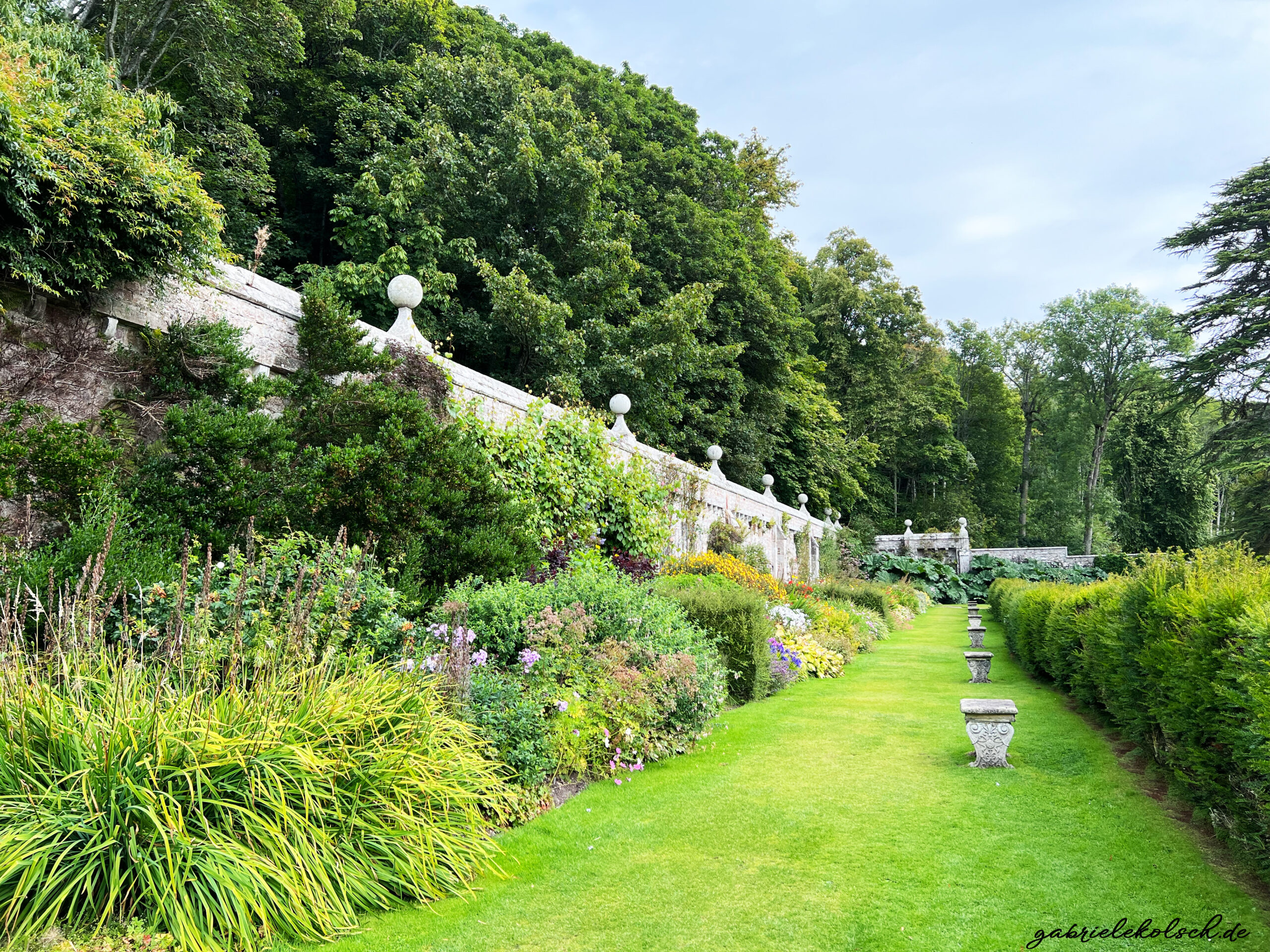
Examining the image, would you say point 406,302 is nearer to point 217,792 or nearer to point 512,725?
point 512,725

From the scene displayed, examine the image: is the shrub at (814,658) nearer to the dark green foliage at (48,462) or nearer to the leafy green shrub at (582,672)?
the leafy green shrub at (582,672)

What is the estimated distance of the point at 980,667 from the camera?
8.42 metres

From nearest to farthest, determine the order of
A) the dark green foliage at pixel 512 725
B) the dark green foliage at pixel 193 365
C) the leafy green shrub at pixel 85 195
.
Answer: the dark green foliage at pixel 512 725 < the leafy green shrub at pixel 85 195 < the dark green foliage at pixel 193 365

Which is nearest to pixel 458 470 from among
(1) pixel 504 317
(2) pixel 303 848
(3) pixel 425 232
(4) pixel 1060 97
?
(2) pixel 303 848

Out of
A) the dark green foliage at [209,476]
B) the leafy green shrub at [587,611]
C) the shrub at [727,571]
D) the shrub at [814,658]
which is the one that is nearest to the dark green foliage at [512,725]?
the leafy green shrub at [587,611]

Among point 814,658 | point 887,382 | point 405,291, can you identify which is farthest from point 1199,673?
point 887,382

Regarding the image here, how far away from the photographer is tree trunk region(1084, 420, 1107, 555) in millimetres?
37812

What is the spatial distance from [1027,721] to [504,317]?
37.5 feet

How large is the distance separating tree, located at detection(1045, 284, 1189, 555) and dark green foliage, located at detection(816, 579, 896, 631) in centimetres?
2888

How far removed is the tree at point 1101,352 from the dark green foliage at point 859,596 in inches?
1137

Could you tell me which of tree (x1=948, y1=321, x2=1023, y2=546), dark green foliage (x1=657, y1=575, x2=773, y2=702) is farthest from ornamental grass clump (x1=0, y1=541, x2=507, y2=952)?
tree (x1=948, y1=321, x2=1023, y2=546)

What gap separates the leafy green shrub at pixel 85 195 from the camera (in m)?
4.08

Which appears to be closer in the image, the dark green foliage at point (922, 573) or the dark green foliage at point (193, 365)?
the dark green foliage at point (193, 365)

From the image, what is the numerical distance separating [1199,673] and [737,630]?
3955mm
